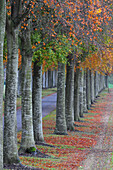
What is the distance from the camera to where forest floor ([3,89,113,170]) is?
39.8 ft

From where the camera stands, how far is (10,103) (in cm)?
1082

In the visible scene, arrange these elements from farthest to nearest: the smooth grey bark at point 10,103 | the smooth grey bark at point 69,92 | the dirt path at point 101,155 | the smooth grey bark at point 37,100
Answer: the smooth grey bark at point 69,92 → the smooth grey bark at point 37,100 → the dirt path at point 101,155 → the smooth grey bark at point 10,103

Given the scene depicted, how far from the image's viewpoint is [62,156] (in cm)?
1410

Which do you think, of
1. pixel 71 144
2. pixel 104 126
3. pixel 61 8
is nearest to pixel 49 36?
pixel 61 8

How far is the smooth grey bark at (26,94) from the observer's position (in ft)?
43.9

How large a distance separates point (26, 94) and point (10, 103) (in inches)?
102

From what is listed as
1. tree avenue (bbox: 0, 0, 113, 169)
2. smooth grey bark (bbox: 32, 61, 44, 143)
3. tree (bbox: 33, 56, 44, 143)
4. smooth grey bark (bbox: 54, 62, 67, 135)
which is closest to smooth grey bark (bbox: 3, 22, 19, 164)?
tree avenue (bbox: 0, 0, 113, 169)

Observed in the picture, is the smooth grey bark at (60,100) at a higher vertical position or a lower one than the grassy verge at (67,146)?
higher

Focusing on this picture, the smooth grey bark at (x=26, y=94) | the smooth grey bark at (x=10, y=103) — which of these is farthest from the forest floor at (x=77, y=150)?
the smooth grey bark at (x=10, y=103)

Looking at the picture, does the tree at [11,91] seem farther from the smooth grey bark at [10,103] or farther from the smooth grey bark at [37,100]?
the smooth grey bark at [37,100]

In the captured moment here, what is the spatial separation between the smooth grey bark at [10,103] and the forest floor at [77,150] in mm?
811

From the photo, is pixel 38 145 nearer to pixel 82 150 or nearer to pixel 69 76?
pixel 82 150

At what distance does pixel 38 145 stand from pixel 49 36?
196 inches

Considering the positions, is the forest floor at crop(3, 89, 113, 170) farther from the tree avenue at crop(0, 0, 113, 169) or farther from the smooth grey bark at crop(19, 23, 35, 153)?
the tree avenue at crop(0, 0, 113, 169)
